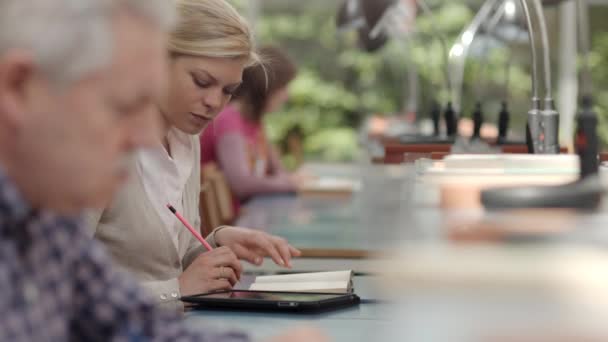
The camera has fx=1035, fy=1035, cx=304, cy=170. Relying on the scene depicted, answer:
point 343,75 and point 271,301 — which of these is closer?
point 271,301

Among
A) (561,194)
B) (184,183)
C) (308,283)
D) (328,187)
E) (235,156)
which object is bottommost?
(328,187)

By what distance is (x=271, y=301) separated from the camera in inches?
60.8

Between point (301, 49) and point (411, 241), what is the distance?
7.08 m

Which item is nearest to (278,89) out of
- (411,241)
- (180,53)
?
(180,53)

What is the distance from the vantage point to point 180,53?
1.88 m

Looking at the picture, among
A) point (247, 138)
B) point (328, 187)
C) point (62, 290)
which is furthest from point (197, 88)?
point (247, 138)

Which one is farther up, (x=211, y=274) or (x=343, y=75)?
(x=211, y=274)

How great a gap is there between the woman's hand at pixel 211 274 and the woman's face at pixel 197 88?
0.28 metres

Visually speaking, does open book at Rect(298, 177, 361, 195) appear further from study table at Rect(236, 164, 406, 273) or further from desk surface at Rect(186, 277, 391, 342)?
desk surface at Rect(186, 277, 391, 342)

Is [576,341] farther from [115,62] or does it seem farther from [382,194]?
[382,194]

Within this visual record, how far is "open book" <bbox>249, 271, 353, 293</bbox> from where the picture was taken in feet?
5.72

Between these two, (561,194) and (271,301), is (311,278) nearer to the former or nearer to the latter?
(271,301)

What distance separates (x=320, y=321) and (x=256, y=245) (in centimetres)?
45

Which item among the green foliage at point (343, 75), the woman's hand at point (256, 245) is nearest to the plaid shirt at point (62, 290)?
the woman's hand at point (256, 245)
